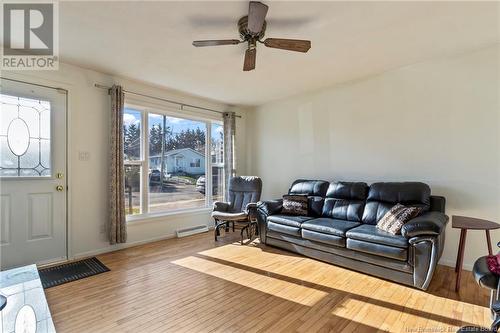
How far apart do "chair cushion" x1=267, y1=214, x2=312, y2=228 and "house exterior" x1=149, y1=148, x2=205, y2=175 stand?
6.18ft

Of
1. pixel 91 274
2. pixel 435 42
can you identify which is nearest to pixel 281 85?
pixel 435 42

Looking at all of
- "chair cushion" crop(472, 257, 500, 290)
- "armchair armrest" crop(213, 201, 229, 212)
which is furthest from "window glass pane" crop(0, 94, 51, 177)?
"chair cushion" crop(472, 257, 500, 290)

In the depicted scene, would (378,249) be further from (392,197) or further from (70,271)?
(70,271)

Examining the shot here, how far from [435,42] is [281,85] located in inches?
80.5

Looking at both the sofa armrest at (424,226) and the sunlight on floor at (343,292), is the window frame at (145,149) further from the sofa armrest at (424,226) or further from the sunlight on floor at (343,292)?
the sofa armrest at (424,226)

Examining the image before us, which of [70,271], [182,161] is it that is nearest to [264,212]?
[182,161]

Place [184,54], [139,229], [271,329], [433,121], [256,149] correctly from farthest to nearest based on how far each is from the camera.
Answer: [256,149] < [139,229] < [433,121] < [184,54] < [271,329]

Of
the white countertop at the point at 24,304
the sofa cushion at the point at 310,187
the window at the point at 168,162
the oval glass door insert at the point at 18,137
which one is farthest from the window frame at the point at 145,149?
the sofa cushion at the point at 310,187

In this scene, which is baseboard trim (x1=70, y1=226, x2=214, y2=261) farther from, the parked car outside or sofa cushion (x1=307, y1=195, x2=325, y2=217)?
sofa cushion (x1=307, y1=195, x2=325, y2=217)

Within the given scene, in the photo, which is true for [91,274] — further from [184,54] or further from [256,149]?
[256,149]

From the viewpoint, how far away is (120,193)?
365cm

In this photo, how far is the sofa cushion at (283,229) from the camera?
346 centimetres

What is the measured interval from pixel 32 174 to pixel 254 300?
2.98m
